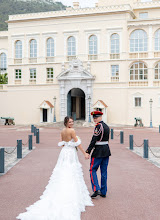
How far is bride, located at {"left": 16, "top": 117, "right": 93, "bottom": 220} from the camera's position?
5.58 metres

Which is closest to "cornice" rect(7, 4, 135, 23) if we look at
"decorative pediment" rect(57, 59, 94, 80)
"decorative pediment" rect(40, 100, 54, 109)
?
"decorative pediment" rect(57, 59, 94, 80)

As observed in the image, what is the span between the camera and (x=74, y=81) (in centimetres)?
3956

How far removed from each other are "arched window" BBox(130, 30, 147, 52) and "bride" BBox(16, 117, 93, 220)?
32.6 meters

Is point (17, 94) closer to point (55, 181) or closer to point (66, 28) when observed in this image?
point (66, 28)

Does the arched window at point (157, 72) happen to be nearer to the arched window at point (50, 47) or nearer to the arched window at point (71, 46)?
the arched window at point (71, 46)

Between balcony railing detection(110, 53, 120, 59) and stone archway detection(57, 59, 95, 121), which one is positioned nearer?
balcony railing detection(110, 53, 120, 59)

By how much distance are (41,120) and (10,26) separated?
44.0ft

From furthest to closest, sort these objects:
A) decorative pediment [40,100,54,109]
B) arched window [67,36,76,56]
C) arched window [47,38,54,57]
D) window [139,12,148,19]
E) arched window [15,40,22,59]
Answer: arched window [15,40,22,59] < window [139,12,148,19] < arched window [47,38,54,57] < arched window [67,36,76,56] < decorative pediment [40,100,54,109]

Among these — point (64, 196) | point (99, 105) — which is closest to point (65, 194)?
point (64, 196)

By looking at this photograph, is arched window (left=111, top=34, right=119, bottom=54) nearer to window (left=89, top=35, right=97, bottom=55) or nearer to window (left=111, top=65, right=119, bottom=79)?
window (left=111, top=65, right=119, bottom=79)

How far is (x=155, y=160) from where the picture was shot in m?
12.8

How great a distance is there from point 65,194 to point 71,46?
3548 cm

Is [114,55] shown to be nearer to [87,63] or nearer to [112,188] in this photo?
[87,63]

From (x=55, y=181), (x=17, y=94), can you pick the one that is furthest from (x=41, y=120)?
(x=55, y=181)
